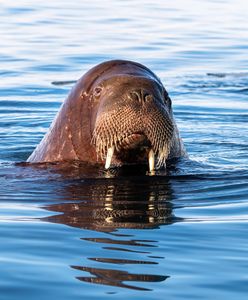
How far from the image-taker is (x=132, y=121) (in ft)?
26.9

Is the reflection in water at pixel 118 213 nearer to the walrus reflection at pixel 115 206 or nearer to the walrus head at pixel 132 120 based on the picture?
the walrus reflection at pixel 115 206

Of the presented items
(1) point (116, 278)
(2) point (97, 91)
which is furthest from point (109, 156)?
(1) point (116, 278)

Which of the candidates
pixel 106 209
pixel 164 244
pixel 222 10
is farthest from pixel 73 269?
pixel 222 10

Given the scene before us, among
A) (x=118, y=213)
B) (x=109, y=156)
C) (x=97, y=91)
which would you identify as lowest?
(x=118, y=213)

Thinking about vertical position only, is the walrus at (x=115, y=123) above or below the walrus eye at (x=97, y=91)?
below

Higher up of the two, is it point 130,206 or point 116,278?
point 130,206

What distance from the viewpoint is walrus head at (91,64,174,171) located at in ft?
26.9

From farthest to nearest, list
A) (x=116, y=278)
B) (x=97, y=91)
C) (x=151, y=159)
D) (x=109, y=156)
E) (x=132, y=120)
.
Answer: (x=97, y=91), (x=151, y=159), (x=109, y=156), (x=132, y=120), (x=116, y=278)

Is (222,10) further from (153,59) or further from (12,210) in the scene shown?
(12,210)

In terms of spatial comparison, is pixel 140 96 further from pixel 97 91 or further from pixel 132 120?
pixel 97 91

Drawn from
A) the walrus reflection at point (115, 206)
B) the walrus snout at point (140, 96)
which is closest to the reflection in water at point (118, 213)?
the walrus reflection at point (115, 206)

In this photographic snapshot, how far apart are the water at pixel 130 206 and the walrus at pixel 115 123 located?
0.18m

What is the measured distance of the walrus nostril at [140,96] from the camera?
8227 millimetres

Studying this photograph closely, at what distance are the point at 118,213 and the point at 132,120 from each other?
1.05 meters
